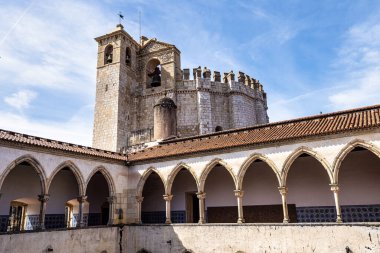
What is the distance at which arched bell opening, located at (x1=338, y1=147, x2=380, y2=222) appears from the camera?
11.8 m

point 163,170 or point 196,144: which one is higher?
point 196,144

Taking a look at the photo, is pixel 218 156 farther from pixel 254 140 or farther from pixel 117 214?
pixel 117 214

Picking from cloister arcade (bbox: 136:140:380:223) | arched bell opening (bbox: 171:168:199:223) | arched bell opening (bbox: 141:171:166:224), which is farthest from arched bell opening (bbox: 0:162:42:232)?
arched bell opening (bbox: 171:168:199:223)

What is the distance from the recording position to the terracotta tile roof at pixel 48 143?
11.3 meters

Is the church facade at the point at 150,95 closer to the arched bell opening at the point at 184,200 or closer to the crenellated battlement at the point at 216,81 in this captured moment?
the crenellated battlement at the point at 216,81

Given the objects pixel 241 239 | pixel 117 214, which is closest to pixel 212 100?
pixel 117 214

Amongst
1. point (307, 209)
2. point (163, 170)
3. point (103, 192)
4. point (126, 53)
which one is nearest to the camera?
point (307, 209)

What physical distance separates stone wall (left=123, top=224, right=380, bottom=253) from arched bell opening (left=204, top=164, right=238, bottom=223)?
2.01 m

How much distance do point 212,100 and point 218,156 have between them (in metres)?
15.9

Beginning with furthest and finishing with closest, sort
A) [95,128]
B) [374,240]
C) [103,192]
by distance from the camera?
[95,128], [103,192], [374,240]

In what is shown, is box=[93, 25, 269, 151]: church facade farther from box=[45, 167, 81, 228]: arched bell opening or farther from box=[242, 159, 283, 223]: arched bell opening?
box=[242, 159, 283, 223]: arched bell opening

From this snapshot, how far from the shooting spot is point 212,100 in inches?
1133

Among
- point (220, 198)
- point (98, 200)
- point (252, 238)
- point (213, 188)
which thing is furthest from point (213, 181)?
point (98, 200)

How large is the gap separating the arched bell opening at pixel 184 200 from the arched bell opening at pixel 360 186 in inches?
264
